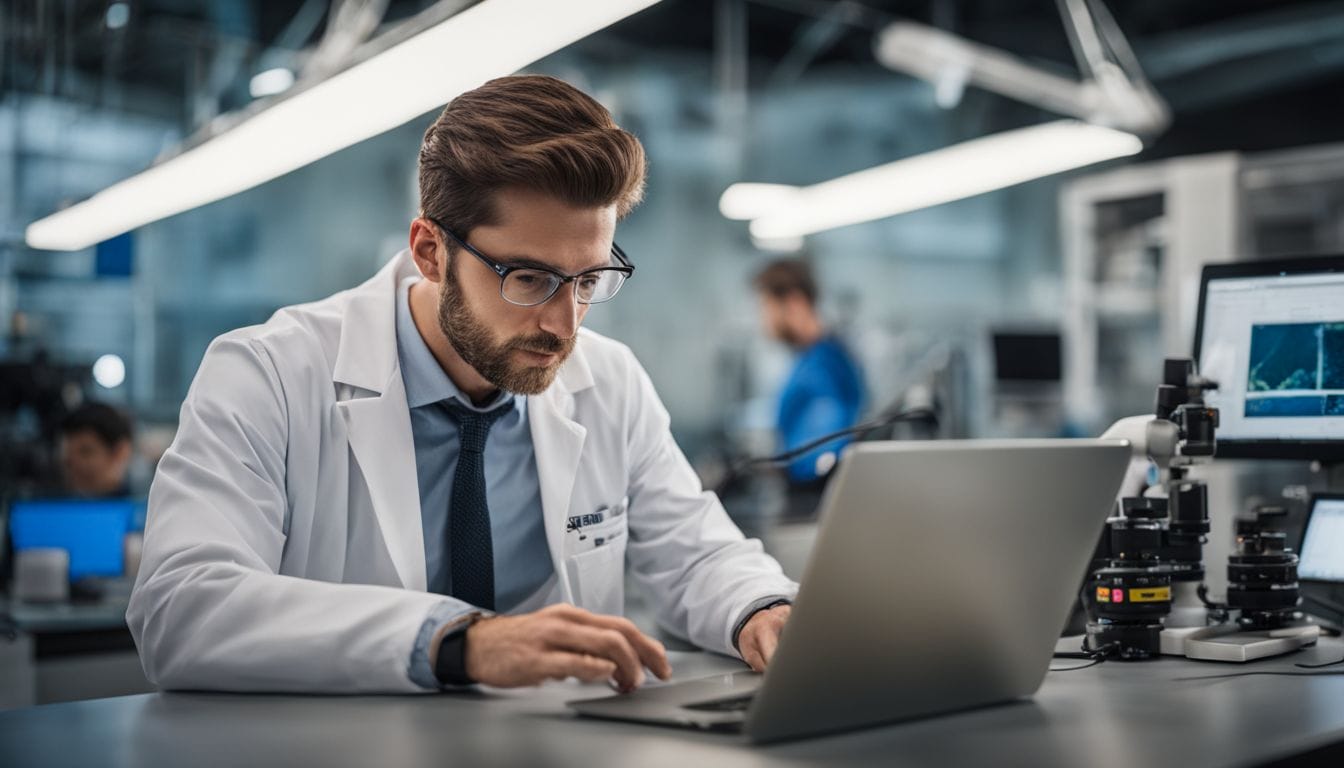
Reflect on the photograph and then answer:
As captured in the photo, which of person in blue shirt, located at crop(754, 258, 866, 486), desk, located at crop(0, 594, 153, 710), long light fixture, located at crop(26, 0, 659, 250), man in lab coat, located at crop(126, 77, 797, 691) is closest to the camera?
man in lab coat, located at crop(126, 77, 797, 691)

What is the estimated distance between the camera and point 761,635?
150 cm

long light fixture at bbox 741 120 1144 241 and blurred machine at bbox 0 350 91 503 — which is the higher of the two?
long light fixture at bbox 741 120 1144 241

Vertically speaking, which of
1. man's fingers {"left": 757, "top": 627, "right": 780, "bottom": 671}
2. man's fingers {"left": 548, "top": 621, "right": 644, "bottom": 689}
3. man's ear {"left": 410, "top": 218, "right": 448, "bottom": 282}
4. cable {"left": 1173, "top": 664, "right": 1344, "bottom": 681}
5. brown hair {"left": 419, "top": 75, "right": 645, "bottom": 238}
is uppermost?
brown hair {"left": 419, "top": 75, "right": 645, "bottom": 238}

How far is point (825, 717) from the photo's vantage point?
3.54 ft

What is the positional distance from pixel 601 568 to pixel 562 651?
677 millimetres

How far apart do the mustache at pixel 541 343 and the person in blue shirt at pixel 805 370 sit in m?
3.04

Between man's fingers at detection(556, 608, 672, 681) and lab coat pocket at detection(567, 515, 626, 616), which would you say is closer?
man's fingers at detection(556, 608, 672, 681)

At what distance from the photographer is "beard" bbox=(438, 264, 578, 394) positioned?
1.67 metres

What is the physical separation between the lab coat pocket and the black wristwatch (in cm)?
55

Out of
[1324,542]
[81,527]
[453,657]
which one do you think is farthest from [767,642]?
[81,527]

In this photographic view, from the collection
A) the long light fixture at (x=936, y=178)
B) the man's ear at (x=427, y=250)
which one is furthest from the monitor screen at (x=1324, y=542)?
the long light fixture at (x=936, y=178)

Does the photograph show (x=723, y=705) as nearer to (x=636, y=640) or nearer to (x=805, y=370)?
(x=636, y=640)

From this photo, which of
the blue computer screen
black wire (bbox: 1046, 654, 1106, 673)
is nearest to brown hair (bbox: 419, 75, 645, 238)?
black wire (bbox: 1046, 654, 1106, 673)

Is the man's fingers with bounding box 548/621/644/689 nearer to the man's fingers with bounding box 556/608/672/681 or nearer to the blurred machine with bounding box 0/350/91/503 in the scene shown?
the man's fingers with bounding box 556/608/672/681
